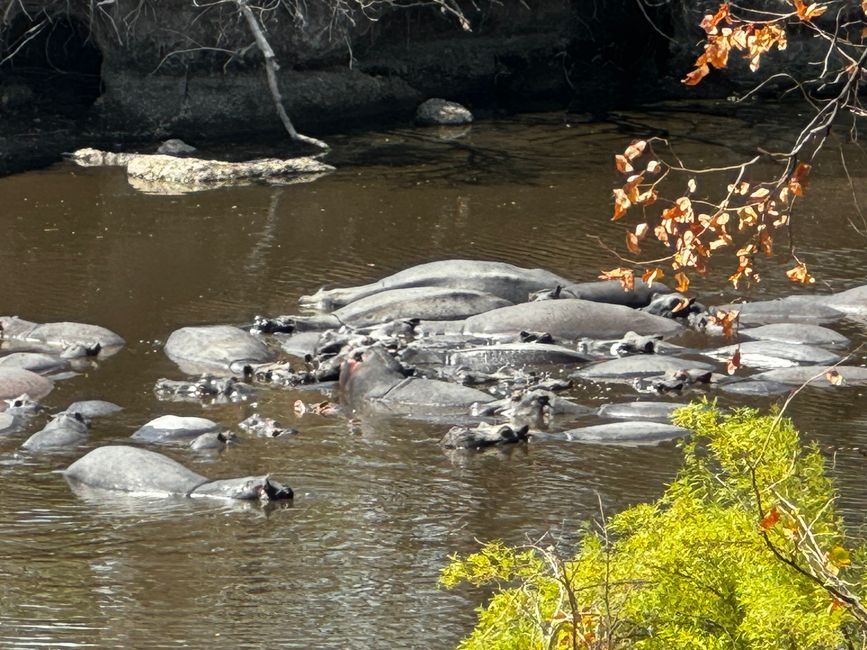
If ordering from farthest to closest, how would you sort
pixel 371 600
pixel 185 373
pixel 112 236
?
pixel 112 236 → pixel 185 373 → pixel 371 600

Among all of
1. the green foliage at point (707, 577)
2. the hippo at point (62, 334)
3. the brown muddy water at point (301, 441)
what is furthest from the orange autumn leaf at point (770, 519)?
the hippo at point (62, 334)

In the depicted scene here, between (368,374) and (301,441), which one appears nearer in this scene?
(301,441)

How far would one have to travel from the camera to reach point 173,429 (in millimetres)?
9250

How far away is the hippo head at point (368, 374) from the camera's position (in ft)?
33.0

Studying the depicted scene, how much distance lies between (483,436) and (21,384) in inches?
133

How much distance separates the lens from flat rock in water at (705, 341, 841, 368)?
10.6 m

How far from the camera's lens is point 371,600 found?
6.86 m

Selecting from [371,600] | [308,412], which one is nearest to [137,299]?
[308,412]

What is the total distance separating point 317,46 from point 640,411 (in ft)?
39.4

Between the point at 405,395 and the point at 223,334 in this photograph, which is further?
the point at 223,334


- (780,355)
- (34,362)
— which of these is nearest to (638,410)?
(780,355)

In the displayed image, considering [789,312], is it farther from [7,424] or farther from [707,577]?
[707,577]

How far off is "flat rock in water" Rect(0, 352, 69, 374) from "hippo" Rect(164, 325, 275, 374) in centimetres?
84

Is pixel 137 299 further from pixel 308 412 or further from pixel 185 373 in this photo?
pixel 308 412
